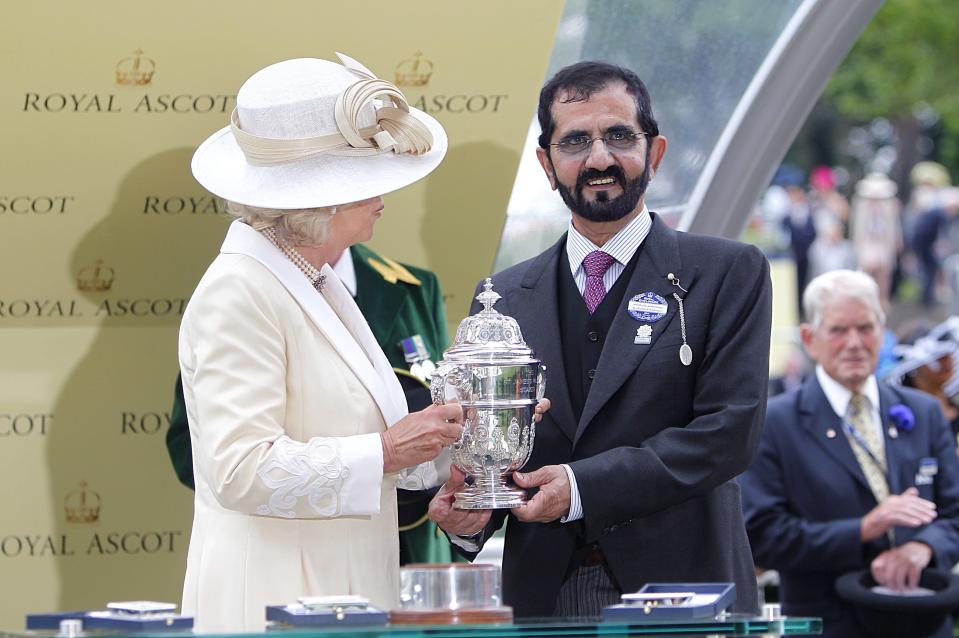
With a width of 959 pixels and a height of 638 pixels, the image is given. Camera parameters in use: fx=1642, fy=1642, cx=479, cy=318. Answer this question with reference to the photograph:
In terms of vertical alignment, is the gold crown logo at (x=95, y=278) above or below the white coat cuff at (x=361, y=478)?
above

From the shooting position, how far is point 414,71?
5.88 metres

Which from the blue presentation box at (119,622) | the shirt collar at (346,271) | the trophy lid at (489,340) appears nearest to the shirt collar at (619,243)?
the trophy lid at (489,340)

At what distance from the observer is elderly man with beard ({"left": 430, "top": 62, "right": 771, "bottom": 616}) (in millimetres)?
4004

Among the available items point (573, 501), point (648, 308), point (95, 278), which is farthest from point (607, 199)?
point (95, 278)

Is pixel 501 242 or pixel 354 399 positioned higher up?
pixel 501 242

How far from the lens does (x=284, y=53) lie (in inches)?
224

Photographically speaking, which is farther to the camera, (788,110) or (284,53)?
(788,110)

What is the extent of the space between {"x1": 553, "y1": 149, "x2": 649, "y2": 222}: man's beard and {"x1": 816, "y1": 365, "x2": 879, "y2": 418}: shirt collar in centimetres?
241

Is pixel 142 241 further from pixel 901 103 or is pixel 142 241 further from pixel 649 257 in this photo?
pixel 901 103

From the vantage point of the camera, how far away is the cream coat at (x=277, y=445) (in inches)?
140

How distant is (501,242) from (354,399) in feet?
8.56

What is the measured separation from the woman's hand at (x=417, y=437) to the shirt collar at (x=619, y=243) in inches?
30.3

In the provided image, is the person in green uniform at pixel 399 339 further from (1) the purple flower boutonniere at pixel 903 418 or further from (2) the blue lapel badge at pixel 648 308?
(1) the purple flower boutonniere at pixel 903 418

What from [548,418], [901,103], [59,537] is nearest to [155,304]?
[59,537]
